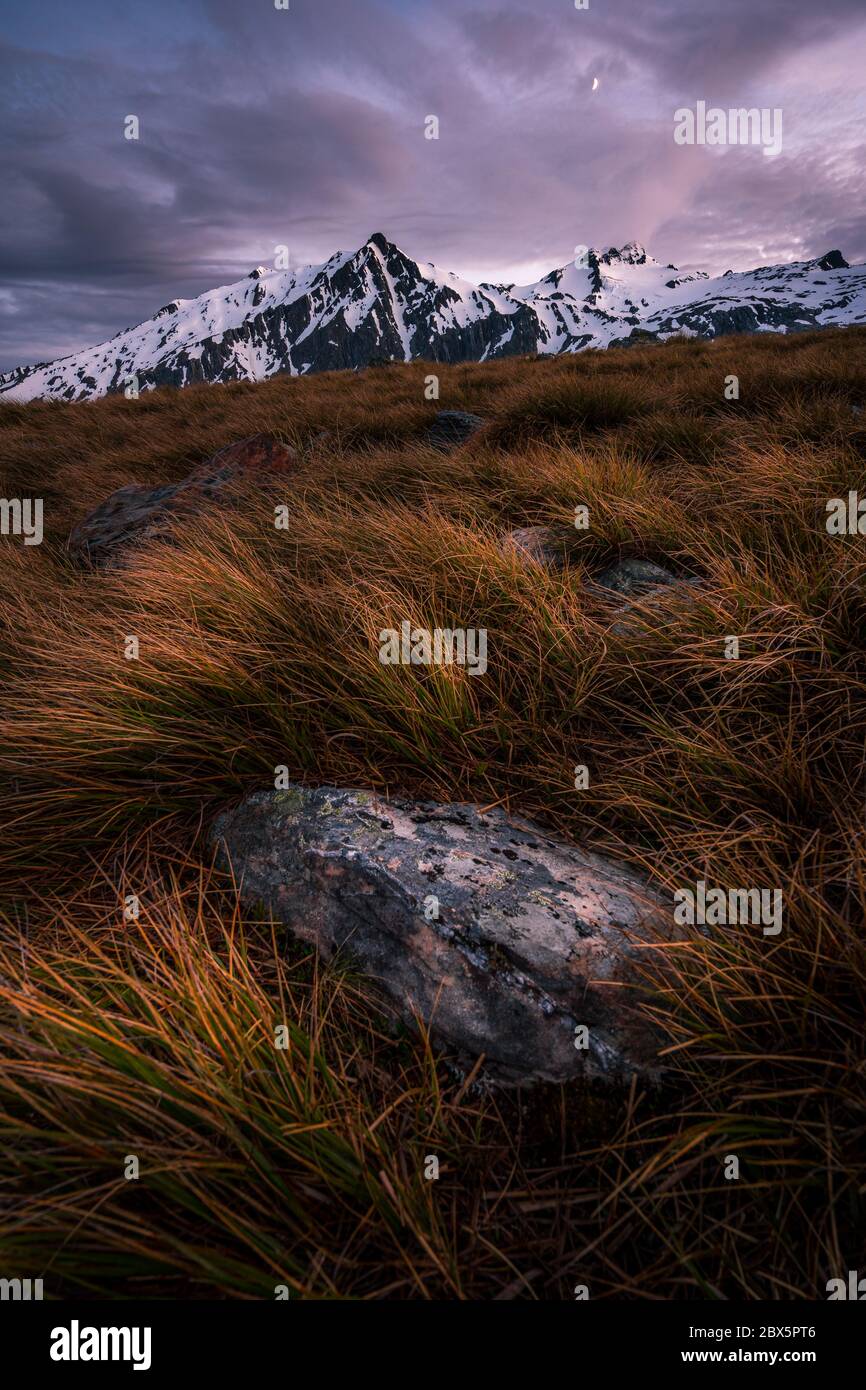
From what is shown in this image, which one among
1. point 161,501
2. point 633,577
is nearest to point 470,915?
point 633,577

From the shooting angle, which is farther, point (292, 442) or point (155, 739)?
point (292, 442)

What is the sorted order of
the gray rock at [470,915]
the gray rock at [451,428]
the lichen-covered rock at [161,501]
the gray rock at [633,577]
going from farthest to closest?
the gray rock at [451,428] → the lichen-covered rock at [161,501] → the gray rock at [633,577] → the gray rock at [470,915]

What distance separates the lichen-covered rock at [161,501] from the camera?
4.98 metres

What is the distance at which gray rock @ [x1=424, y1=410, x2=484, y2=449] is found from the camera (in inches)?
273

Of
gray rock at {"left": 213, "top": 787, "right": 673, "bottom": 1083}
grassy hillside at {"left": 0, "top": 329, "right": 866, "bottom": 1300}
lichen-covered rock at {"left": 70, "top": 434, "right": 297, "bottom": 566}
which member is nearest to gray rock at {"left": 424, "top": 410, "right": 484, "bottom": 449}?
lichen-covered rock at {"left": 70, "top": 434, "right": 297, "bottom": 566}

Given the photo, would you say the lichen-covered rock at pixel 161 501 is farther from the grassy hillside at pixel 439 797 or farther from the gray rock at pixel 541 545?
the gray rock at pixel 541 545

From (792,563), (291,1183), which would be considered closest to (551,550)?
(792,563)

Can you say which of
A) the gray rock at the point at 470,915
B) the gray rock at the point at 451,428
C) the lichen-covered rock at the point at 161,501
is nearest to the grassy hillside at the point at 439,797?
the gray rock at the point at 470,915

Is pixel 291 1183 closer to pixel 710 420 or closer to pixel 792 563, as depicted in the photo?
pixel 792 563

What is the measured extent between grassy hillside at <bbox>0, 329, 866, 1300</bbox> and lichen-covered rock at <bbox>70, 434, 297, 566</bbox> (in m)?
0.68

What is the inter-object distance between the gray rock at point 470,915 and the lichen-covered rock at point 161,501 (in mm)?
3340

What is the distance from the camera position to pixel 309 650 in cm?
263

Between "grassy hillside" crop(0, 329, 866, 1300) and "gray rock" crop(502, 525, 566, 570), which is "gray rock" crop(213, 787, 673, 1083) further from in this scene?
"gray rock" crop(502, 525, 566, 570)
